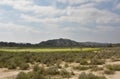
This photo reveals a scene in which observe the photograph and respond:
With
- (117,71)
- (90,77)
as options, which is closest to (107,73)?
(117,71)

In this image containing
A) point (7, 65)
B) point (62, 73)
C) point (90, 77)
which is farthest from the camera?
point (7, 65)

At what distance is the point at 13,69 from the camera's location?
3359 cm

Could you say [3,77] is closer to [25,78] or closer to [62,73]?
[25,78]

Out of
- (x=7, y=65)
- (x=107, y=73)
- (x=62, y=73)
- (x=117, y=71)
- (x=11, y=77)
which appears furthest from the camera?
(x=7, y=65)

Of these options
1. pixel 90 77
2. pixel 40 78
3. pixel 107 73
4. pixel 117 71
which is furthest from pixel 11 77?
pixel 117 71

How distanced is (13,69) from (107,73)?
10072 mm

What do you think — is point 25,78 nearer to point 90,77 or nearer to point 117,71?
point 90,77

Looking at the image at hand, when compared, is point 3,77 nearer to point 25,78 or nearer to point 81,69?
point 25,78

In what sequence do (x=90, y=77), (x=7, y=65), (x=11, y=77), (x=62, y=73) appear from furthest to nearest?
1. (x=7, y=65)
2. (x=62, y=73)
3. (x=11, y=77)
4. (x=90, y=77)

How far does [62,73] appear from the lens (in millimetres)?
27703

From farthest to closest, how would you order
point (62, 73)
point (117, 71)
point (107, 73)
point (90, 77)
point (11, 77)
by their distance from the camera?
point (117, 71), point (107, 73), point (62, 73), point (11, 77), point (90, 77)

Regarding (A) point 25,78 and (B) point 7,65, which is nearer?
(A) point 25,78

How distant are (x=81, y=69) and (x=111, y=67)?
3150 millimetres

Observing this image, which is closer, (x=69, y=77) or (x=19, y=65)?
(x=69, y=77)
